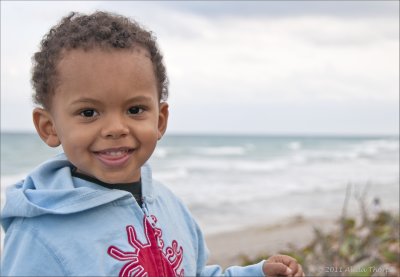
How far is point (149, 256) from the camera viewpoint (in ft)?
7.22

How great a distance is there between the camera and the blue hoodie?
2.03 meters

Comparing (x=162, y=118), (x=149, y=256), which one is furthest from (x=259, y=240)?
(x=149, y=256)

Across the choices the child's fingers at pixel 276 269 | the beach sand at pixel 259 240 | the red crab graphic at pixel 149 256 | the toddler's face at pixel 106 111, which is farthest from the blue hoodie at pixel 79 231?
the beach sand at pixel 259 240

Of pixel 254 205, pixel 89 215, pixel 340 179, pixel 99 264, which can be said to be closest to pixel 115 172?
pixel 89 215

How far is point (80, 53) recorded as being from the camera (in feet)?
6.94

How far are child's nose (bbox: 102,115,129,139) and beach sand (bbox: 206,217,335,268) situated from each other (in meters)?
6.26

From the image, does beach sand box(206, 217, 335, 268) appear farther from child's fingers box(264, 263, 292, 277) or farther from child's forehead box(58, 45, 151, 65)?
child's forehead box(58, 45, 151, 65)

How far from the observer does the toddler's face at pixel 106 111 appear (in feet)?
6.83

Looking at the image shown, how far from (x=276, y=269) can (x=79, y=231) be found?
812 millimetres

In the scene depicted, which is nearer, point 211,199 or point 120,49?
point 120,49

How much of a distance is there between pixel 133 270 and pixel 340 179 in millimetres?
18428

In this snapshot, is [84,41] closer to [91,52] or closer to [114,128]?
[91,52]

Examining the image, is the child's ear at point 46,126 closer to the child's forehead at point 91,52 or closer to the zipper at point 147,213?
the child's forehead at point 91,52

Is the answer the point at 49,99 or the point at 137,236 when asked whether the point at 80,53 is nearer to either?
the point at 49,99
